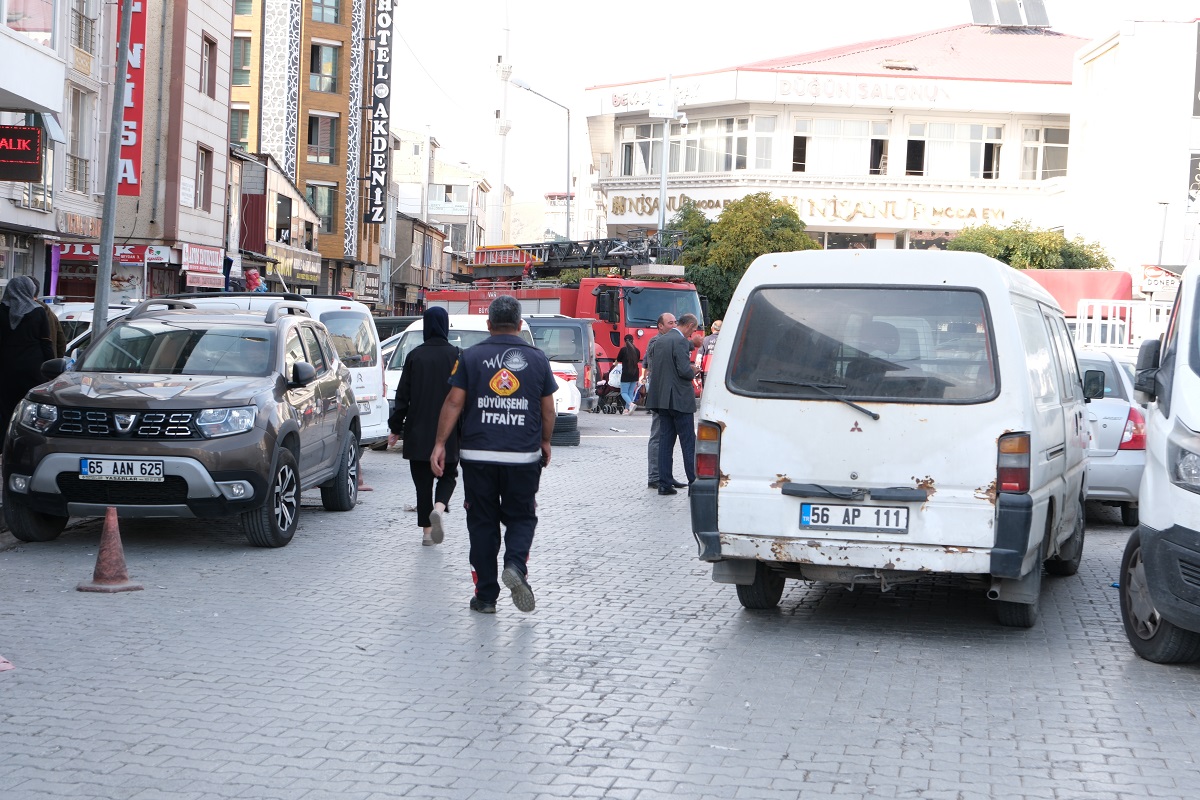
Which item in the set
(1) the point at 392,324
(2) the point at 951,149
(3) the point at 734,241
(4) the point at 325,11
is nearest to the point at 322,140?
(4) the point at 325,11

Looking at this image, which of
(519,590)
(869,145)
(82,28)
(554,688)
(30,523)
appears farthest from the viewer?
(869,145)

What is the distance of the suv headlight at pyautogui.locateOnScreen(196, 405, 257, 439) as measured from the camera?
991 centimetres

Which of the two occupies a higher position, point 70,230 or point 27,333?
point 70,230

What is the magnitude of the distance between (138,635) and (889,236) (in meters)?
48.4

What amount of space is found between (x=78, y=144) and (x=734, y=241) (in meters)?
21.5

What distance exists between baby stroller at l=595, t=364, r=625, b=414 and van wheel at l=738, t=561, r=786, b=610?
22.8 meters

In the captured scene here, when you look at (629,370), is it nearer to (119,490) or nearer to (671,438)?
(671,438)

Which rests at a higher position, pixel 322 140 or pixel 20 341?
pixel 322 140

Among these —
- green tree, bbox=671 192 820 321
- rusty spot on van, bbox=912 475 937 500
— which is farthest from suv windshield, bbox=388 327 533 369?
green tree, bbox=671 192 820 321

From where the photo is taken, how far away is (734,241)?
43.0 m

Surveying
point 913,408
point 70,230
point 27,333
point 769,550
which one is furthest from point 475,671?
point 70,230

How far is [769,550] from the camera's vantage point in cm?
755

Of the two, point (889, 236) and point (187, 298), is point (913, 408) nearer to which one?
point (187, 298)

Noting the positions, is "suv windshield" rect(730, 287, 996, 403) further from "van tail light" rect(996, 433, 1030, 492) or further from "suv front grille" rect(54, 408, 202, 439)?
"suv front grille" rect(54, 408, 202, 439)
